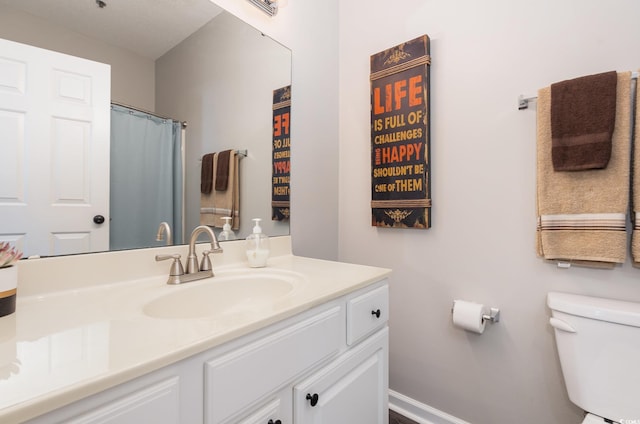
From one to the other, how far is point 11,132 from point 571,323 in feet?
5.53

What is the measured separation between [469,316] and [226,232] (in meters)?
1.04

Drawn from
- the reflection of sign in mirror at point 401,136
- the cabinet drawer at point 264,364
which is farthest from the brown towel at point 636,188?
the cabinet drawer at point 264,364

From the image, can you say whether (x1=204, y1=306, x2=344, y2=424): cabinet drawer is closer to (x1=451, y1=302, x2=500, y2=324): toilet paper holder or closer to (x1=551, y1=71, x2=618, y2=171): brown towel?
(x1=451, y1=302, x2=500, y2=324): toilet paper holder

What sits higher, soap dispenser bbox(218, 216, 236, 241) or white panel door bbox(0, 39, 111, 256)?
white panel door bbox(0, 39, 111, 256)

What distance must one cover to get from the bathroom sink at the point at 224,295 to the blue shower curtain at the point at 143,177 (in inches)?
8.5

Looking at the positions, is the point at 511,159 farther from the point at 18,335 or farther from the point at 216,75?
the point at 18,335

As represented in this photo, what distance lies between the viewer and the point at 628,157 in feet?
3.07

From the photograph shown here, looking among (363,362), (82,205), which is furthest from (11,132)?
(363,362)

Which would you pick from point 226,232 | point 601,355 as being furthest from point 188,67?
point 601,355

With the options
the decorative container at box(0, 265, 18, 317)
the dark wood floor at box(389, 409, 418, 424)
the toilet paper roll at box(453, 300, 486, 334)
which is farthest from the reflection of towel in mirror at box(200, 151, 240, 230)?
the dark wood floor at box(389, 409, 418, 424)

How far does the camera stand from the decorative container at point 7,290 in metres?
0.61

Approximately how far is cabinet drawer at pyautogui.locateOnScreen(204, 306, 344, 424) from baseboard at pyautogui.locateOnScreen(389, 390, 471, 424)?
91cm

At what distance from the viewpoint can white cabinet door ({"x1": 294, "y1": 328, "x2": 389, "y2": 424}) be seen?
0.76m

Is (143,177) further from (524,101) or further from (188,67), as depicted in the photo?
(524,101)
